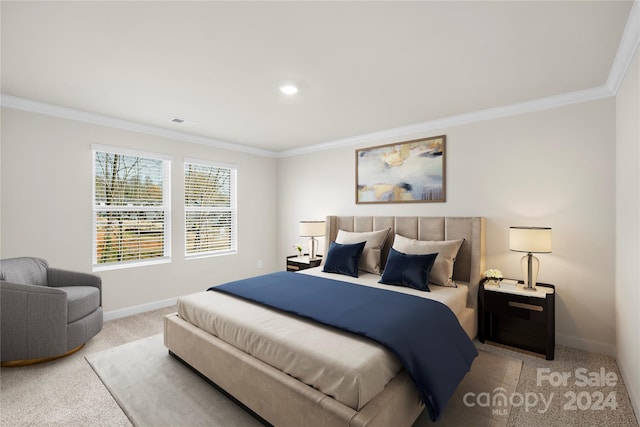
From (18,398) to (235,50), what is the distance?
2.92 metres

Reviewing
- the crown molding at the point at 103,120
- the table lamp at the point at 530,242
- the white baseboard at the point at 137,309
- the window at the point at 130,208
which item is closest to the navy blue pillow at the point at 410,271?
the table lamp at the point at 530,242

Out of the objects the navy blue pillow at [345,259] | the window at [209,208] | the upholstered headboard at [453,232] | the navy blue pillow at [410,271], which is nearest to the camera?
the navy blue pillow at [410,271]

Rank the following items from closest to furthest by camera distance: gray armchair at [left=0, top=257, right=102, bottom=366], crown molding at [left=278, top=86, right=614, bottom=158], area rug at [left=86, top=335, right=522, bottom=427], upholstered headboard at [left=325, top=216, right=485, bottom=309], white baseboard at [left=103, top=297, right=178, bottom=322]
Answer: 1. area rug at [left=86, top=335, right=522, bottom=427]
2. gray armchair at [left=0, top=257, right=102, bottom=366]
3. crown molding at [left=278, top=86, right=614, bottom=158]
4. upholstered headboard at [left=325, top=216, right=485, bottom=309]
5. white baseboard at [left=103, top=297, right=178, bottom=322]

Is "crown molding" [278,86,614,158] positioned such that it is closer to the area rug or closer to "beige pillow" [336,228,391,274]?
"beige pillow" [336,228,391,274]

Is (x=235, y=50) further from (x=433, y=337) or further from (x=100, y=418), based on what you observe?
(x=100, y=418)

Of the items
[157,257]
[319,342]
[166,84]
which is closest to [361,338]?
[319,342]

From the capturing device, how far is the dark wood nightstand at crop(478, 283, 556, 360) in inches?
109

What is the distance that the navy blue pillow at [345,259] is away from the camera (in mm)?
3590

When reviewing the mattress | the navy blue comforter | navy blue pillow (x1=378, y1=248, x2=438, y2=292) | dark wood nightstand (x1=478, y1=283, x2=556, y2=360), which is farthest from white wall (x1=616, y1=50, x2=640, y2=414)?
navy blue pillow (x1=378, y1=248, x2=438, y2=292)

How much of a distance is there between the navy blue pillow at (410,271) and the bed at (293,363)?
116 millimetres

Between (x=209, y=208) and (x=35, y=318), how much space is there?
2.53 m

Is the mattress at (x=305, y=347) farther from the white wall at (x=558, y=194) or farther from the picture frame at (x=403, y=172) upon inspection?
the picture frame at (x=403, y=172)

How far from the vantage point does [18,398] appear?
2170 millimetres

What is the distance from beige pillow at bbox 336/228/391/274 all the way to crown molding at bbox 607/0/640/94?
2516mm
